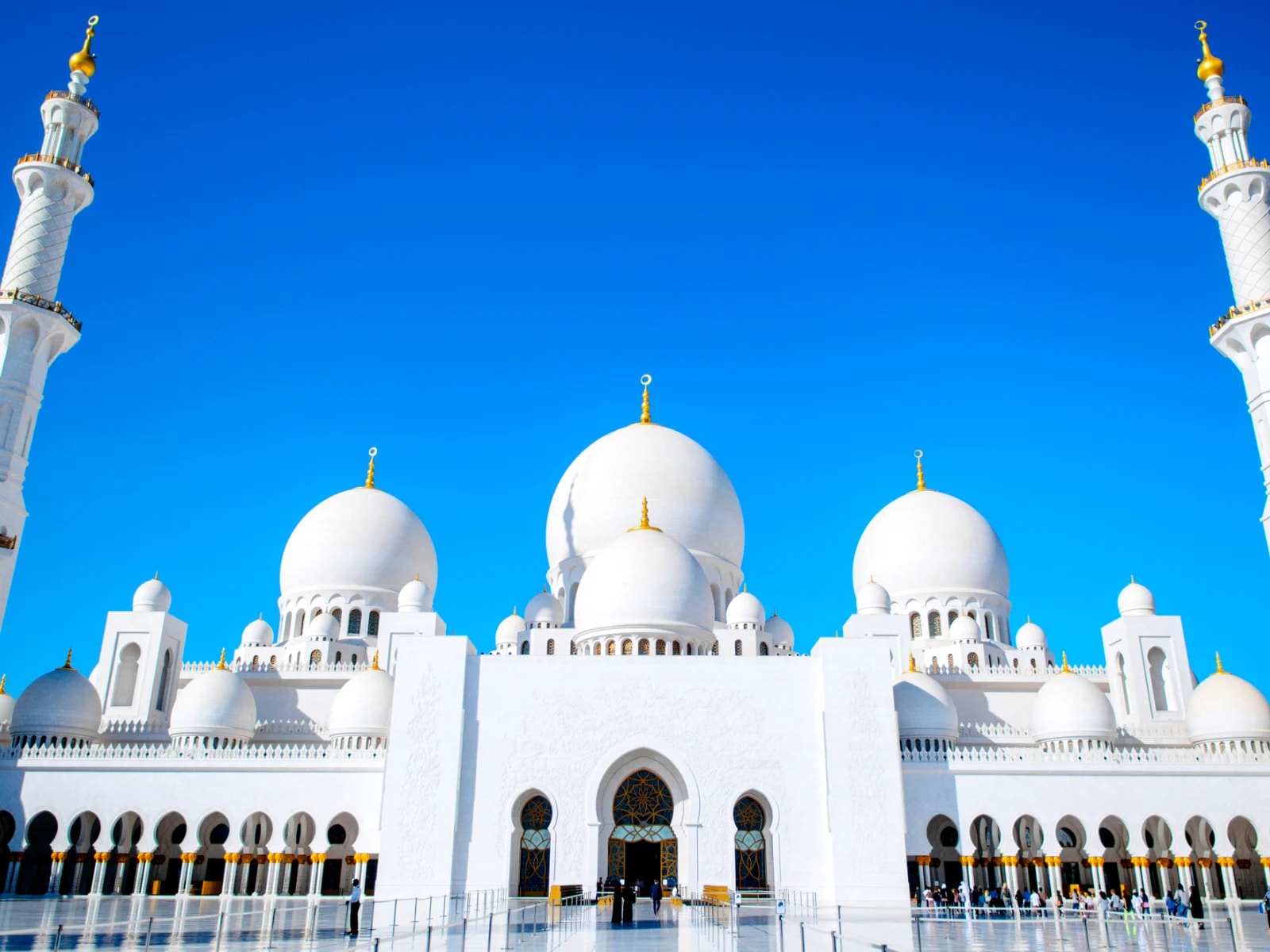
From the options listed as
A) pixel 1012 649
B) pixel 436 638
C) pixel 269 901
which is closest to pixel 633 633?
pixel 436 638

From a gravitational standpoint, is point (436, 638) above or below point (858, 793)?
above

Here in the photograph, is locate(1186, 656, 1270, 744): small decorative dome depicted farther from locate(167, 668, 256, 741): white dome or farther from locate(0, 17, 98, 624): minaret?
locate(0, 17, 98, 624): minaret

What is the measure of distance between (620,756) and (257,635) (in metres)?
13.2

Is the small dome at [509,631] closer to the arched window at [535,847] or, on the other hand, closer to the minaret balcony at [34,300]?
the arched window at [535,847]

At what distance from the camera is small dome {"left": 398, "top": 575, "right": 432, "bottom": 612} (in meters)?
27.6

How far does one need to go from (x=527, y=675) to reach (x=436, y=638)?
6.41 feet

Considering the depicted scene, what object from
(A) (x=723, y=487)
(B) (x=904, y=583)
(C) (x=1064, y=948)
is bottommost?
(C) (x=1064, y=948)

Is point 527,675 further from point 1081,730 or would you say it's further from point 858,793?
point 1081,730

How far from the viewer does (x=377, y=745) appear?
22.2 metres

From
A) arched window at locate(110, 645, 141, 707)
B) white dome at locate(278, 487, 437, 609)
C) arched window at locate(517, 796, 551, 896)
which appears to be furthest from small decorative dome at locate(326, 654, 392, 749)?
arched window at locate(110, 645, 141, 707)

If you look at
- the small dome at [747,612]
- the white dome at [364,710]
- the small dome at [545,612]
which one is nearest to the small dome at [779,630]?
the small dome at [747,612]

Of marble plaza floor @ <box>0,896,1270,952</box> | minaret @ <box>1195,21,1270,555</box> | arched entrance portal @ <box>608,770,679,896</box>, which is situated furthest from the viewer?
minaret @ <box>1195,21,1270,555</box>

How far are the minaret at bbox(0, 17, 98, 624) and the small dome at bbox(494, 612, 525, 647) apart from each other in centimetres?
1064

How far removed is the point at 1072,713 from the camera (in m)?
22.3
